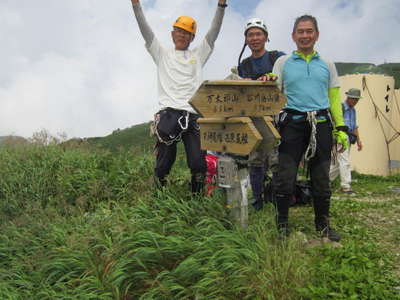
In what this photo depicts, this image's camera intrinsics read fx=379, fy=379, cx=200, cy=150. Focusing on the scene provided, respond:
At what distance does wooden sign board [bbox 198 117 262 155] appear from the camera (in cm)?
327

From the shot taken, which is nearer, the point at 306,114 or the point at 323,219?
the point at 306,114

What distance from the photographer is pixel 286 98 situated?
142 inches

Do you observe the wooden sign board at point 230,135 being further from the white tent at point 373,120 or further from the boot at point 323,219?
the white tent at point 373,120

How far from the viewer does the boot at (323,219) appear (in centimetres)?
390

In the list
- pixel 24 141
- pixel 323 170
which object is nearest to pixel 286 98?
pixel 323 170

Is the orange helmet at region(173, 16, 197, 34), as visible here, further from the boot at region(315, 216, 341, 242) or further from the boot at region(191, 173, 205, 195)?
the boot at region(315, 216, 341, 242)

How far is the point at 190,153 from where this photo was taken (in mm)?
4352

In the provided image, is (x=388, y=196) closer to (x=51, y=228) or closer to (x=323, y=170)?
(x=323, y=170)

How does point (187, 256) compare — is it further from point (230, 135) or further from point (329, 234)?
point (329, 234)

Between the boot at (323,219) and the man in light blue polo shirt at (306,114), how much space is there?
0.05m

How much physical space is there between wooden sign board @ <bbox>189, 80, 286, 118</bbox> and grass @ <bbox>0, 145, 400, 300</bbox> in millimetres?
951

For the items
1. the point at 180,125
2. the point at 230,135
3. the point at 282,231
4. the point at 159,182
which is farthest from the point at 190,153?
the point at 282,231

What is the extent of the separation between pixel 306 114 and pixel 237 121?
29.3 inches

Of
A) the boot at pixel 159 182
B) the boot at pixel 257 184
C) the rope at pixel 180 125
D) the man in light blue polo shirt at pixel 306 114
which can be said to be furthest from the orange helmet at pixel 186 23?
the boot at pixel 257 184
